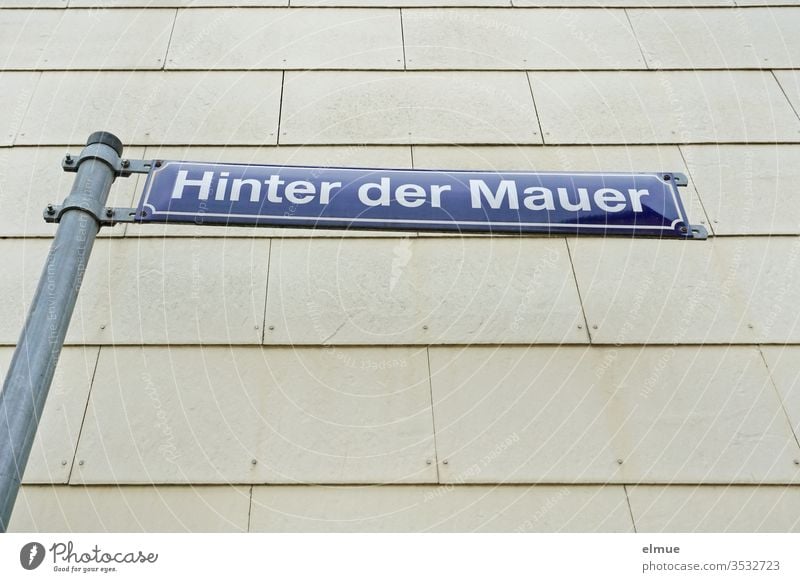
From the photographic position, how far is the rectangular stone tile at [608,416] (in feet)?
9.63

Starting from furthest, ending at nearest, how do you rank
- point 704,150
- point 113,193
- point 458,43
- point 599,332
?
point 458,43
point 704,150
point 113,193
point 599,332

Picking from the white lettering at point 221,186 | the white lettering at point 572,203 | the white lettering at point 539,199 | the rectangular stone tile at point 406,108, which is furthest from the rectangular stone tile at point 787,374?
the white lettering at point 221,186

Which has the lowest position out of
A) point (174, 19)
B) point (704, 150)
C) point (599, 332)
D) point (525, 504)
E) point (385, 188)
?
point (525, 504)

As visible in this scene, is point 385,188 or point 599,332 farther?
point 599,332

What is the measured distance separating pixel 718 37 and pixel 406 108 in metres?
1.94

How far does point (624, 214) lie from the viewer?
2.96 metres

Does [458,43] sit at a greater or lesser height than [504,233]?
greater

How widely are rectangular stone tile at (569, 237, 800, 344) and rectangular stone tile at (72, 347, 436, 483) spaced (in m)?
0.91

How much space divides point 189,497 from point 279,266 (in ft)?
3.69

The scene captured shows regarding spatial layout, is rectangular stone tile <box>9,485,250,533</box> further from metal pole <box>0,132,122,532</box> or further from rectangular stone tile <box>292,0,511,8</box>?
rectangular stone tile <box>292,0,511,8</box>

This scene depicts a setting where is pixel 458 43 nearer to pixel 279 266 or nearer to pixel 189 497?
pixel 279 266

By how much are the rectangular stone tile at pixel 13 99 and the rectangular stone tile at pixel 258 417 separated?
1560mm

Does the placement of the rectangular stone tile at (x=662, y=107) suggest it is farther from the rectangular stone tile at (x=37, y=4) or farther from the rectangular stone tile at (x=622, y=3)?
the rectangular stone tile at (x=37, y=4)

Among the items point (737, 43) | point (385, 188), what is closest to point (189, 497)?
point (385, 188)
